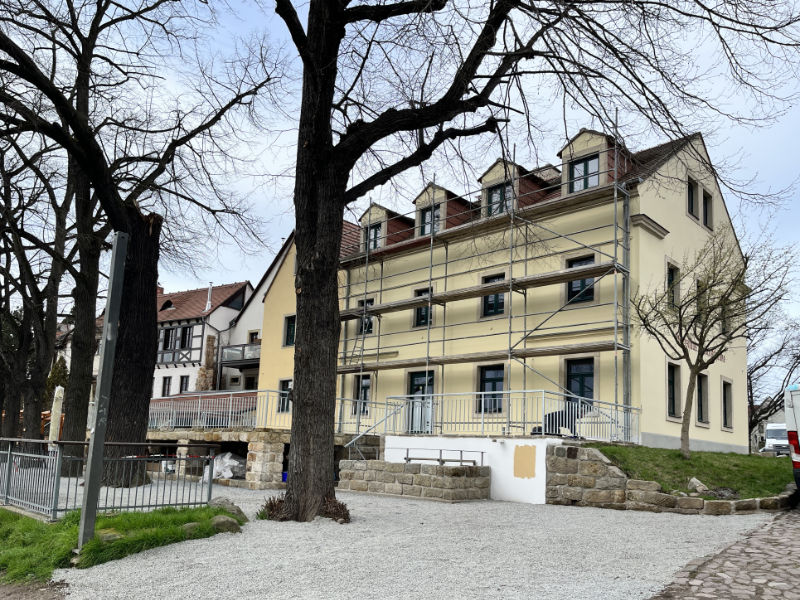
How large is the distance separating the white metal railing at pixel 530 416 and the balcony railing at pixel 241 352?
18904 millimetres

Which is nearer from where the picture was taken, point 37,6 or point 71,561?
point 71,561

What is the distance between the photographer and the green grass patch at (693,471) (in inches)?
510

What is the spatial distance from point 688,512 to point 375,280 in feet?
52.8

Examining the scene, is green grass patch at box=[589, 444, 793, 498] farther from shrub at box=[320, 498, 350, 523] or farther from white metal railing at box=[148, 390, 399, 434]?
white metal railing at box=[148, 390, 399, 434]

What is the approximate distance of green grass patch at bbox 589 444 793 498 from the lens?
1295 centimetres

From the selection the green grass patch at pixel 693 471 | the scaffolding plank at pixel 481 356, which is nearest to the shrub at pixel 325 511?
the green grass patch at pixel 693 471

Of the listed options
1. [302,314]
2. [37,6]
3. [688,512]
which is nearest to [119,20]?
[37,6]

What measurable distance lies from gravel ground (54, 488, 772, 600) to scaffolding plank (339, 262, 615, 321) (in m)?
9.08

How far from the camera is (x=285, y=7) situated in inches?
379

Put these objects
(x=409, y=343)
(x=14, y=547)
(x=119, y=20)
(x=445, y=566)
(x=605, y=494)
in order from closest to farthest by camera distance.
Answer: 1. (x=445, y=566)
2. (x=14, y=547)
3. (x=605, y=494)
4. (x=119, y=20)
5. (x=409, y=343)

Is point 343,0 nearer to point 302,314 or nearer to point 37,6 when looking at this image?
point 302,314

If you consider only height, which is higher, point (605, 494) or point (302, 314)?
point (302, 314)

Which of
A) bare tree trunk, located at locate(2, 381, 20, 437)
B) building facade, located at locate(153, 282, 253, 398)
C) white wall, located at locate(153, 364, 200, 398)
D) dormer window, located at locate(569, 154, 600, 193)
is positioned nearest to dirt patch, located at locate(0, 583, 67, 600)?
dormer window, located at locate(569, 154, 600, 193)

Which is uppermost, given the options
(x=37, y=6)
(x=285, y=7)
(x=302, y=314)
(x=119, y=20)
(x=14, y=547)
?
(x=119, y=20)
